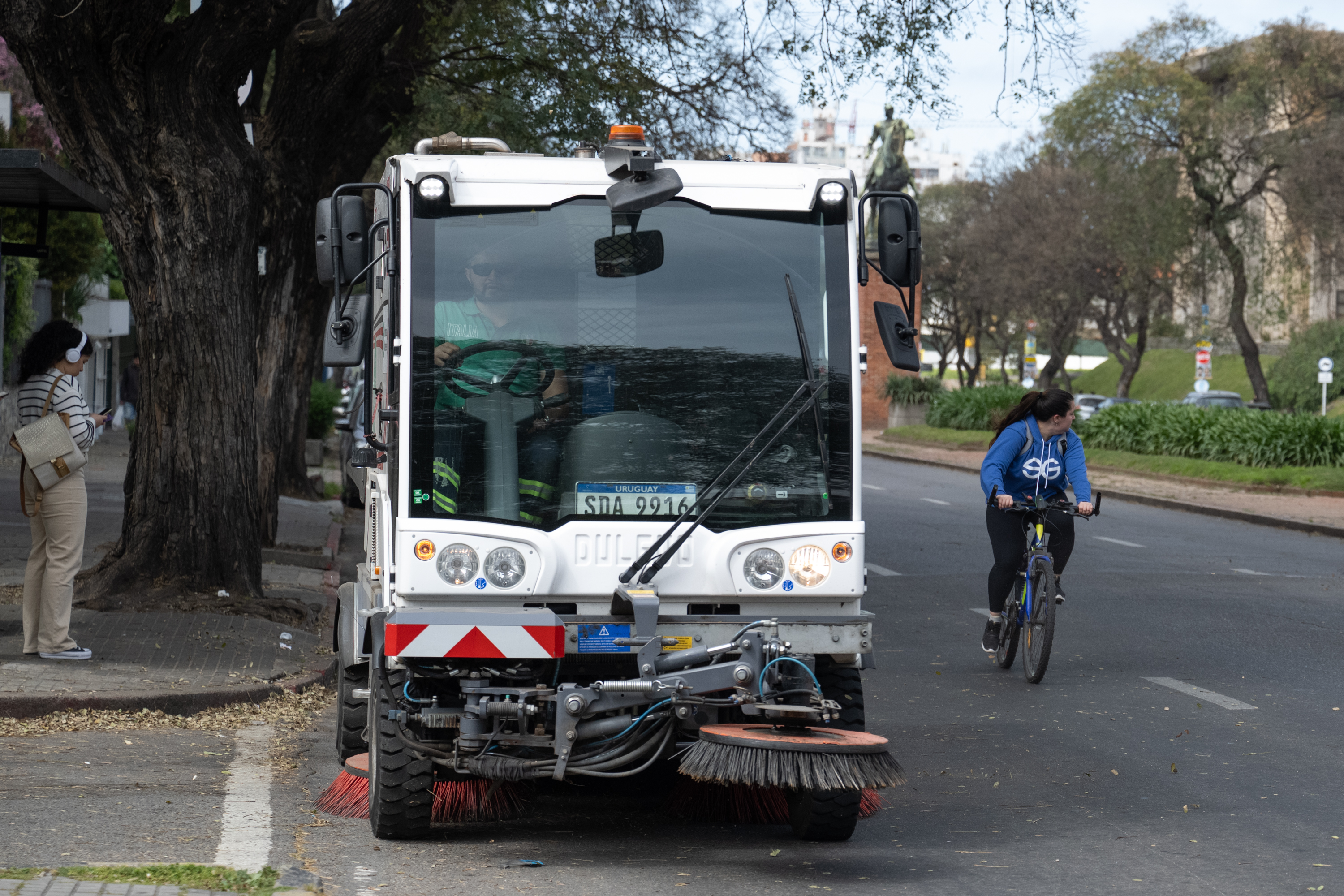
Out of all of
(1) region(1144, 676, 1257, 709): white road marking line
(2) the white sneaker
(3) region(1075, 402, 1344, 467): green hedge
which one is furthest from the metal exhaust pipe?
(3) region(1075, 402, 1344, 467): green hedge

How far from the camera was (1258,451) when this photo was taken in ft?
93.4

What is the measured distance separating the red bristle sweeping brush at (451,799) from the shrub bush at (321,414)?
2708cm

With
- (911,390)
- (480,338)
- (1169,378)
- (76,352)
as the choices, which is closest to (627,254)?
(480,338)

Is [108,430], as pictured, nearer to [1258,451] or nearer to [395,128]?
[395,128]

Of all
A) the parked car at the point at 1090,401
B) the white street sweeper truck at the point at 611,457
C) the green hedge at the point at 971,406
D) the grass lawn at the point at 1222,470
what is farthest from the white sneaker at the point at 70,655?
the parked car at the point at 1090,401

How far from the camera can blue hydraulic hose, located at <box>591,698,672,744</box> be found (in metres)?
5.46

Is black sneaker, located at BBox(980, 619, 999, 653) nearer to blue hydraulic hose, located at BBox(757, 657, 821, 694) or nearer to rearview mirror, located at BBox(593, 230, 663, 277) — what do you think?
blue hydraulic hose, located at BBox(757, 657, 821, 694)

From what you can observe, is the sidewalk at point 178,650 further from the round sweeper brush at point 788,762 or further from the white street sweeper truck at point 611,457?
the round sweeper brush at point 788,762

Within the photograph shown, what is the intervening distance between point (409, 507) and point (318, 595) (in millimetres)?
7741

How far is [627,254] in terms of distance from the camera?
19.6 ft

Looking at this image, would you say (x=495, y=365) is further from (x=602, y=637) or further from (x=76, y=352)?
(x=76, y=352)

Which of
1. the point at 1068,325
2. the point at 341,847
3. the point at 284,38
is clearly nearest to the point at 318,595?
the point at 284,38

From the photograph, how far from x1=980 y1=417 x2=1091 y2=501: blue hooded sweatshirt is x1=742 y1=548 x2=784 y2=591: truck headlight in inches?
182

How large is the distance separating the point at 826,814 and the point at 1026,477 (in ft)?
15.8
